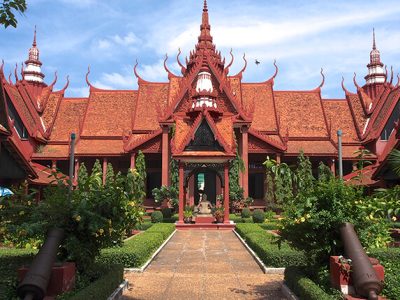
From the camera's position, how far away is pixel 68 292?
5.83 metres

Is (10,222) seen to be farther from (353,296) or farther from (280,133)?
(280,133)

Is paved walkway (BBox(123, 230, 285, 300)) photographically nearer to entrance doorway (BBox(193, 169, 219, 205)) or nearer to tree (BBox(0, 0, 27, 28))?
tree (BBox(0, 0, 27, 28))

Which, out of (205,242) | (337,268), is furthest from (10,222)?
(205,242)

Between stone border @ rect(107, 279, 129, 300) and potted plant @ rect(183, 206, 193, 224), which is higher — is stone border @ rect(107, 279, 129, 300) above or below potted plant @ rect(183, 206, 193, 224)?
below

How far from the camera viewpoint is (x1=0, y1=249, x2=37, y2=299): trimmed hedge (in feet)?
19.4

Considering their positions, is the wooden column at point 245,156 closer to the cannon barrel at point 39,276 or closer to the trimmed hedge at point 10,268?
the trimmed hedge at point 10,268

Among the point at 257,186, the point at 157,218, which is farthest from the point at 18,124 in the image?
the point at 257,186

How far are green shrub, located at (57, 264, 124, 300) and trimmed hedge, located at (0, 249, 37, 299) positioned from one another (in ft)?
2.72

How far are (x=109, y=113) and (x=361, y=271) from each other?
28.1 metres

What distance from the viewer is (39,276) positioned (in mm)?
5246

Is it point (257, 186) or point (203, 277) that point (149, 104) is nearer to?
point (257, 186)

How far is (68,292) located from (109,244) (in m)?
1.36

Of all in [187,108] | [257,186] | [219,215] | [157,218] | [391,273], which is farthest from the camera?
[257,186]

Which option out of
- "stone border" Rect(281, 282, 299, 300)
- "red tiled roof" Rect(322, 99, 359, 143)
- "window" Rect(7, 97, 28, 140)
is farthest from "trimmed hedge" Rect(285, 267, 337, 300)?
"window" Rect(7, 97, 28, 140)
